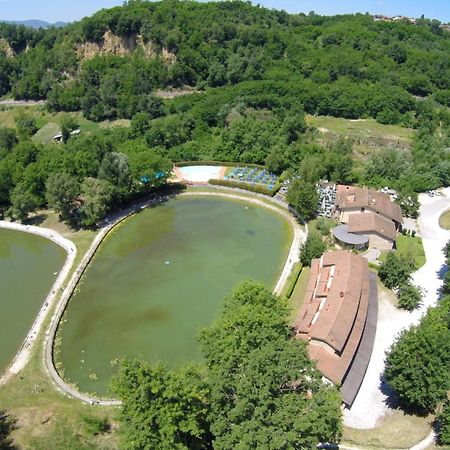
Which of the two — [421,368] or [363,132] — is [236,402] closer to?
[421,368]

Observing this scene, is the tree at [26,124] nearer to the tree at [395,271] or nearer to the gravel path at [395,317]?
the tree at [395,271]

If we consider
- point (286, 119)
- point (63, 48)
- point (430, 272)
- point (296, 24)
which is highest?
point (296, 24)

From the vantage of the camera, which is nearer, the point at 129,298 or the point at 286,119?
the point at 129,298

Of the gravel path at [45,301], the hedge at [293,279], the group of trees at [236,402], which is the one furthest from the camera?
the hedge at [293,279]

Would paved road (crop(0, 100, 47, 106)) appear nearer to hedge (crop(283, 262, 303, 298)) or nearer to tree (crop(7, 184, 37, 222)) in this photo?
tree (crop(7, 184, 37, 222))

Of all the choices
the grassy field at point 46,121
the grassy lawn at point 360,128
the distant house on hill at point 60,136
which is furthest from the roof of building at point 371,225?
the distant house on hill at point 60,136

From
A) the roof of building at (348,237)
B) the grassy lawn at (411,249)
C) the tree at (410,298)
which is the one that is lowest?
the tree at (410,298)

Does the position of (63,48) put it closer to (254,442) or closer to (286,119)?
(286,119)

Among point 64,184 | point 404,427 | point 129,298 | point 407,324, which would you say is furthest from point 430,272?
point 64,184
